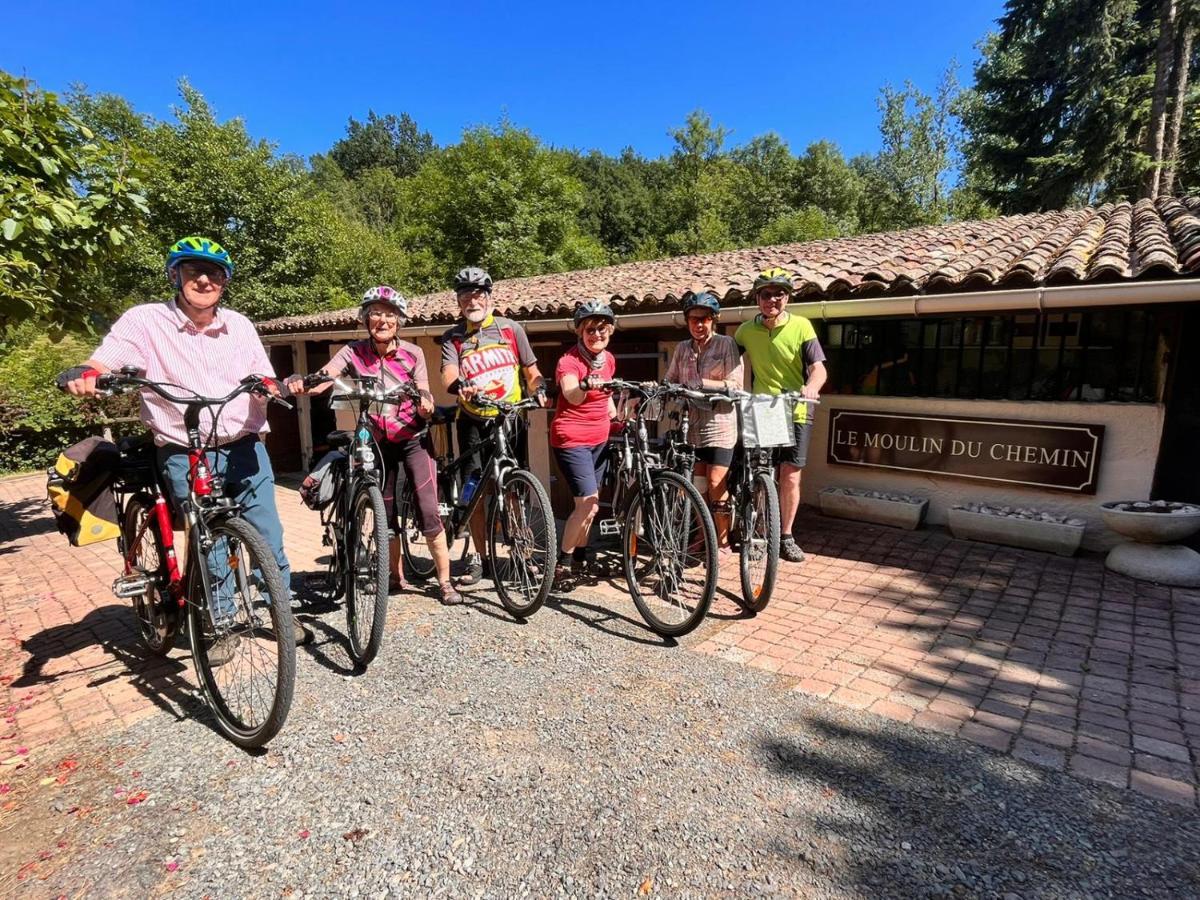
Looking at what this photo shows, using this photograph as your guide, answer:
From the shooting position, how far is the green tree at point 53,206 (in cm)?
390

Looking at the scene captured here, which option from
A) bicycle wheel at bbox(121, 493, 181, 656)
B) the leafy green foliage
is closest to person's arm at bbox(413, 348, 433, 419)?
bicycle wheel at bbox(121, 493, 181, 656)

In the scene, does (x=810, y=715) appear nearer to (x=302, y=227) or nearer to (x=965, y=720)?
(x=965, y=720)

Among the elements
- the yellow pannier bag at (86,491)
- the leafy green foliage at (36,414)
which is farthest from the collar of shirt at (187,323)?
the leafy green foliage at (36,414)

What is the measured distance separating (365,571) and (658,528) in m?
1.57

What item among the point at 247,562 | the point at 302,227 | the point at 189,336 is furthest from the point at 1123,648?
the point at 302,227

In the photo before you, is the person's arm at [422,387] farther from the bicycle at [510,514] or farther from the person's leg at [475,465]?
the person's leg at [475,465]

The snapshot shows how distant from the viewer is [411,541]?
4.54 m

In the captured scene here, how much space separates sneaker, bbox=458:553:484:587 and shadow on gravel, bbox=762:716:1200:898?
242cm

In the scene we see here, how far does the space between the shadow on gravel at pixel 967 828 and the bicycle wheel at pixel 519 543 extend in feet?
5.48

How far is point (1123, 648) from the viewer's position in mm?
3262

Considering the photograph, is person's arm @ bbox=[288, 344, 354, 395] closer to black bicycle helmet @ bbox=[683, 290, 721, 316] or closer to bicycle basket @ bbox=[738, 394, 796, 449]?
black bicycle helmet @ bbox=[683, 290, 721, 316]

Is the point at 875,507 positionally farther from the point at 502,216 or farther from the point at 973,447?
the point at 502,216

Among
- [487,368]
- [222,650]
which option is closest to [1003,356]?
[487,368]

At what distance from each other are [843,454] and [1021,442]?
1.41m
